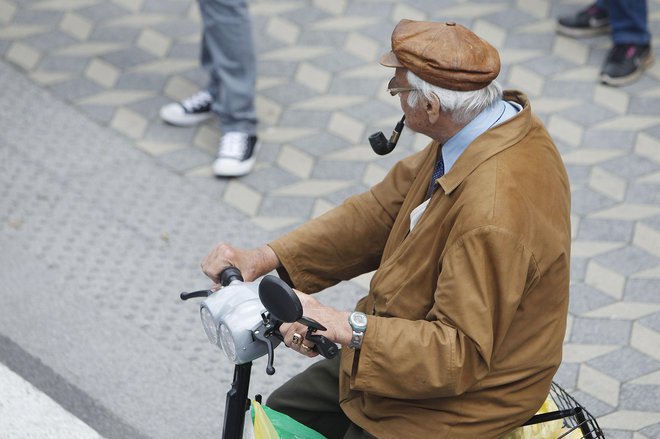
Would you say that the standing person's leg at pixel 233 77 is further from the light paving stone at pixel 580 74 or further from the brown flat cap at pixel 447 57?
the brown flat cap at pixel 447 57

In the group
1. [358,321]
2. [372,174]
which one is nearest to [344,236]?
[358,321]

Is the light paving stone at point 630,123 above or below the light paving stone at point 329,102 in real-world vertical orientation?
above

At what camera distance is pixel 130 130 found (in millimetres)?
5500

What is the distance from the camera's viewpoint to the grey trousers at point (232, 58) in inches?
200

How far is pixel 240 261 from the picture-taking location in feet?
9.11

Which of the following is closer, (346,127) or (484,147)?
(484,147)

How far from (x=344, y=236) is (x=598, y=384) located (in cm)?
157

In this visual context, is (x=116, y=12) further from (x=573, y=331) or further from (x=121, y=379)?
(x=573, y=331)

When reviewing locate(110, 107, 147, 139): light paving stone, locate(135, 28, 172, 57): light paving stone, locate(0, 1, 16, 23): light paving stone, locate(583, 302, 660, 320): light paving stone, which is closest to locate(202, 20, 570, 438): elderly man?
locate(583, 302, 660, 320): light paving stone

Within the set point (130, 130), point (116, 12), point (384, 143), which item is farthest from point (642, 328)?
point (116, 12)

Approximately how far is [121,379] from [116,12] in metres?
3.04

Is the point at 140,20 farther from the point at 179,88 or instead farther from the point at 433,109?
the point at 433,109

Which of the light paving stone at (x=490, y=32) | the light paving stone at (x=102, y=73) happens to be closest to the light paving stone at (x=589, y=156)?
the light paving stone at (x=490, y=32)

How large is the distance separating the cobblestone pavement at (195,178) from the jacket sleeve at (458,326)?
5.22 ft
